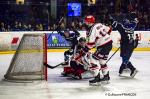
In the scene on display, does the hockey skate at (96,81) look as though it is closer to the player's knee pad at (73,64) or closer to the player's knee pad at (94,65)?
the player's knee pad at (94,65)

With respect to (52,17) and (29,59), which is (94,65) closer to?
(29,59)

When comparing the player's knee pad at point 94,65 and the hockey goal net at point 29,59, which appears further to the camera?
the hockey goal net at point 29,59

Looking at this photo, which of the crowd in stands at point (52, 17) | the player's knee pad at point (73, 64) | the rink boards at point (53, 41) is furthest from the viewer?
the crowd in stands at point (52, 17)

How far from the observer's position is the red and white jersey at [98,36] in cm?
862

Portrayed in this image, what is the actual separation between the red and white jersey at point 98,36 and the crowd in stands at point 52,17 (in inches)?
269

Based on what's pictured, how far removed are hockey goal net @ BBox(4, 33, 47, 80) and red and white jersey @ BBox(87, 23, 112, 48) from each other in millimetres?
1248

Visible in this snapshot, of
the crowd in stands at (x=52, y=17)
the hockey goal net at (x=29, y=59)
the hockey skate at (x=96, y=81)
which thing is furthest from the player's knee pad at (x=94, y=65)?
Result: the crowd in stands at (x=52, y=17)

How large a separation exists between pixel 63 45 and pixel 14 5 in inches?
106

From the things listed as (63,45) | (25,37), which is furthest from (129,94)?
(63,45)

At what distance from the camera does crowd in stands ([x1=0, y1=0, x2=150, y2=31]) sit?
16.4 m

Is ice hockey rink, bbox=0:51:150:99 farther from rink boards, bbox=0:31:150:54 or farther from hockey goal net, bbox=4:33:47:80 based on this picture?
rink boards, bbox=0:31:150:54

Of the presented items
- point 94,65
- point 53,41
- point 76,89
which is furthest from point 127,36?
point 53,41

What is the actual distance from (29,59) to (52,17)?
294 inches

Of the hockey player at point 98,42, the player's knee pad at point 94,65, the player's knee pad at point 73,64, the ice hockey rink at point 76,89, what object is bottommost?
the ice hockey rink at point 76,89
